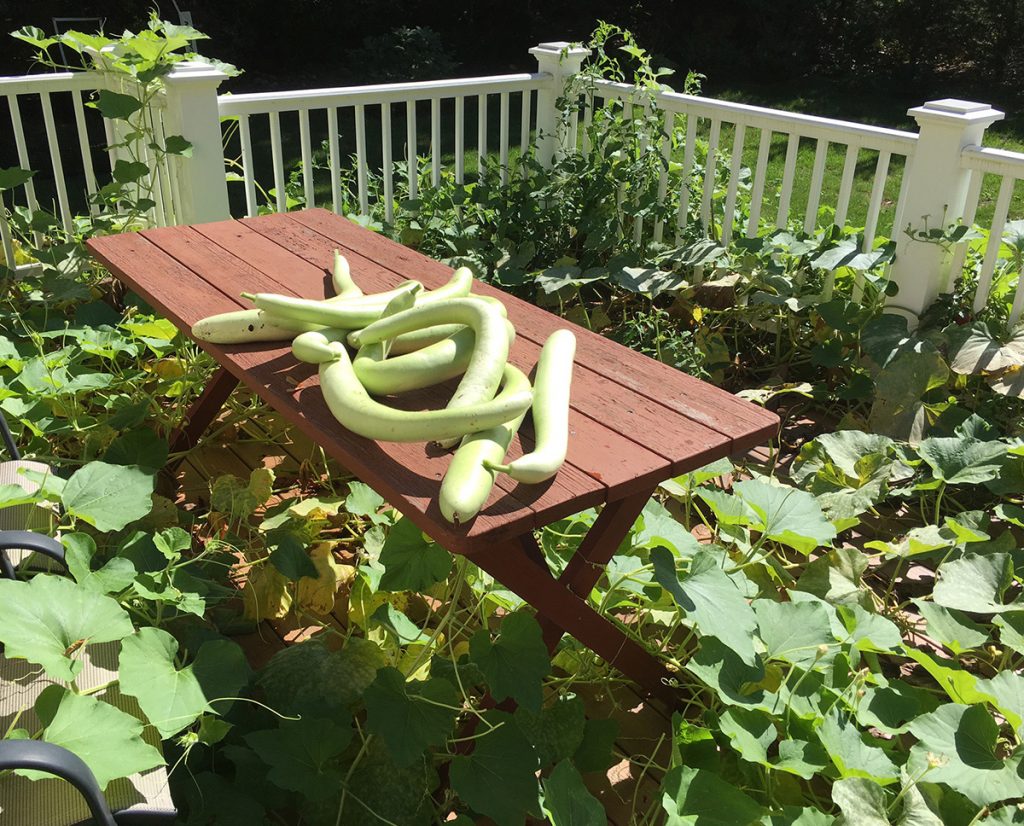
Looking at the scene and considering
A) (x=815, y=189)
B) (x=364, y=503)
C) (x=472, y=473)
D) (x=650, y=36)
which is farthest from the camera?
(x=650, y=36)

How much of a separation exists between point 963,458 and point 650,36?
381 inches

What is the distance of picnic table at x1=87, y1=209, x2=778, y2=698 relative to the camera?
1654 mm

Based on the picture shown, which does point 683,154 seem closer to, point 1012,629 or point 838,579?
point 838,579

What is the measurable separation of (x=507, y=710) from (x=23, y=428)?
2051 millimetres

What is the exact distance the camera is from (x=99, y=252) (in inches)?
108

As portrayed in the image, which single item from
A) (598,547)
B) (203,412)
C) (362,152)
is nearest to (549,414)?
(598,547)

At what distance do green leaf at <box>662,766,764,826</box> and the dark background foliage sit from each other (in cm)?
900

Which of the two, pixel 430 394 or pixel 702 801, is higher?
pixel 430 394

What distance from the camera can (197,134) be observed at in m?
3.93

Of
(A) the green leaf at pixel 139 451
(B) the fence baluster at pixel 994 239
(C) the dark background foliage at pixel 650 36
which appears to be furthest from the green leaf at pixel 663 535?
(C) the dark background foliage at pixel 650 36

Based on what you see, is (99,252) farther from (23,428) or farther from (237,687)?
(237,687)

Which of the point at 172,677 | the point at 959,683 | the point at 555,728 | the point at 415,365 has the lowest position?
the point at 555,728

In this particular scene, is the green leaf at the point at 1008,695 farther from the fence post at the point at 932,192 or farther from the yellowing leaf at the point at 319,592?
the fence post at the point at 932,192

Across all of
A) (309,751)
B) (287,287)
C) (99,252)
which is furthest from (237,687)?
(99,252)
